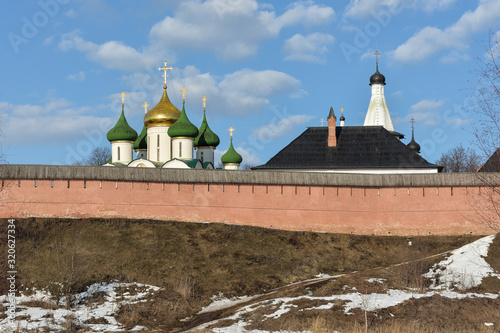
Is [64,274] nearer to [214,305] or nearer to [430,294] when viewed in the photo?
[214,305]

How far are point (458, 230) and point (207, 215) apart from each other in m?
9.29

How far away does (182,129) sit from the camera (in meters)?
31.4

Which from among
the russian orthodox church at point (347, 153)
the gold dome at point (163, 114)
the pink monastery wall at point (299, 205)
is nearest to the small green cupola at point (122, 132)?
the gold dome at point (163, 114)

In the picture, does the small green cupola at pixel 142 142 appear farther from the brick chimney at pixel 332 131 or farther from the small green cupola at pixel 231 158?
the brick chimney at pixel 332 131

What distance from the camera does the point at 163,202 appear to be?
21.6 meters

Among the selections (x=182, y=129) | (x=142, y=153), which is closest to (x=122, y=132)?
(x=142, y=153)

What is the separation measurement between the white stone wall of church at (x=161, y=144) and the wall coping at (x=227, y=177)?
10627mm

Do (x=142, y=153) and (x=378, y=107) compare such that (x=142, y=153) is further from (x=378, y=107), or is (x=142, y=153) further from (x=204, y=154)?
(x=378, y=107)

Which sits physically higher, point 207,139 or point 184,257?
point 207,139

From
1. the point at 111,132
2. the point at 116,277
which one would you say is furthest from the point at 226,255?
the point at 111,132

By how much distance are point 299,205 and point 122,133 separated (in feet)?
47.8

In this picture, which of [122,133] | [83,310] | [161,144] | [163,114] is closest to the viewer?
[83,310]

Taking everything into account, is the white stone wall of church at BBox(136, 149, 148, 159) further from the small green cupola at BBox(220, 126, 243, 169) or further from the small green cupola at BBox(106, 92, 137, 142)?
the small green cupola at BBox(220, 126, 243, 169)

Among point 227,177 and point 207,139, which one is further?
point 207,139
